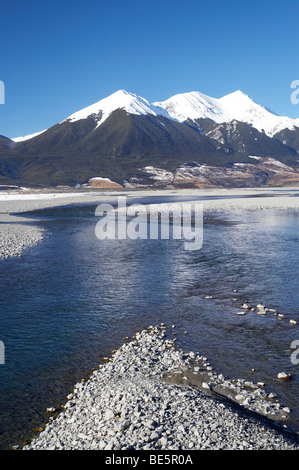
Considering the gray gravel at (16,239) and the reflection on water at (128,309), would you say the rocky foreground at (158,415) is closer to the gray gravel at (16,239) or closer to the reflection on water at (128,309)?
the reflection on water at (128,309)

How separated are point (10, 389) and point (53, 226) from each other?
4175 cm

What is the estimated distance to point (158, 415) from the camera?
9.71 meters

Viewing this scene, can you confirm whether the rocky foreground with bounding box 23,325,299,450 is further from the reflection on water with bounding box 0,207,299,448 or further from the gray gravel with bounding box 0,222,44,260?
the gray gravel with bounding box 0,222,44,260

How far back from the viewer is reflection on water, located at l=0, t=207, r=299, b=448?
12773 mm

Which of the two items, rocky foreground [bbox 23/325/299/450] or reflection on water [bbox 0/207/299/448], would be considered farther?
reflection on water [bbox 0/207/299/448]

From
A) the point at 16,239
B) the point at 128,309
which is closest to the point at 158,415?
the point at 128,309

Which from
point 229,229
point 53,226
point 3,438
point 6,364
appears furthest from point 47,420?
point 53,226

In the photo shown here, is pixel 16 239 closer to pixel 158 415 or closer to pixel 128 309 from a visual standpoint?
pixel 128 309

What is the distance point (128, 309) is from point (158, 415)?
9795 millimetres

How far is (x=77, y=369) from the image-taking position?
13.4 meters

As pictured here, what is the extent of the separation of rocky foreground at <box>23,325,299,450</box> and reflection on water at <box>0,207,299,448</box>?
910 mm

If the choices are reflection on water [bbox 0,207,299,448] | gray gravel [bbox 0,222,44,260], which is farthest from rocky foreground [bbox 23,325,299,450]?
gray gravel [bbox 0,222,44,260]

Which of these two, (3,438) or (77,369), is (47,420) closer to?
(3,438)

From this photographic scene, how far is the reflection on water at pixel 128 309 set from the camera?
12.8m
